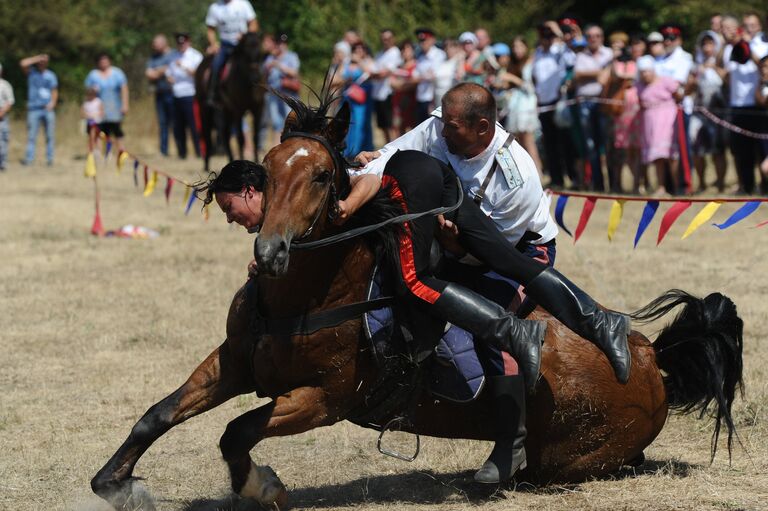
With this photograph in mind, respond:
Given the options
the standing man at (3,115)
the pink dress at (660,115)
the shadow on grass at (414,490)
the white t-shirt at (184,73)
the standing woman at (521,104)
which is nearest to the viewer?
the shadow on grass at (414,490)

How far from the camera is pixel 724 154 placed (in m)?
16.7

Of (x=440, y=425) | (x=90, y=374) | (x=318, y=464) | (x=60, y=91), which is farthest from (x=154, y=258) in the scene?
(x=60, y=91)

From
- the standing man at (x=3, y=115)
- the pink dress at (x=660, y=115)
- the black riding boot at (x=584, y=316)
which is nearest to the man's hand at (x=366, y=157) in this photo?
the black riding boot at (x=584, y=316)

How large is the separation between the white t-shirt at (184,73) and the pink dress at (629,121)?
1010cm

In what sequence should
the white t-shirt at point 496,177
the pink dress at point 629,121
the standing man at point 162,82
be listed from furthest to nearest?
the standing man at point 162,82
the pink dress at point 629,121
the white t-shirt at point 496,177

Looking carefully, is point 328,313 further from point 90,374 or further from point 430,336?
point 90,374

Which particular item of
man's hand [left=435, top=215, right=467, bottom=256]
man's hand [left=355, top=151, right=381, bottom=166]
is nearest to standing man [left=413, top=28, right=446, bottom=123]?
man's hand [left=355, top=151, right=381, bottom=166]

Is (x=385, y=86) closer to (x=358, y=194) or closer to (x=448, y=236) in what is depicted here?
(x=448, y=236)

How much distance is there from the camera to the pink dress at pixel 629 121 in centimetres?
1630

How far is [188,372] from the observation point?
8219 millimetres

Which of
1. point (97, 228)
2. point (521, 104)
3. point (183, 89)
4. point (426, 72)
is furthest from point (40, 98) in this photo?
point (521, 104)

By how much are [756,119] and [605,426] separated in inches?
435

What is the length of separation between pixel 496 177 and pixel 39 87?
19.2 meters

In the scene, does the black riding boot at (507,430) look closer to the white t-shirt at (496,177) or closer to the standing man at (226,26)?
the white t-shirt at (496,177)
